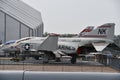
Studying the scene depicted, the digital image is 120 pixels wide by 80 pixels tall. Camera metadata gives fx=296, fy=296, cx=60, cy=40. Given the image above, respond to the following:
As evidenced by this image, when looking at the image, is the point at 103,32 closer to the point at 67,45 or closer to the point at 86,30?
the point at 86,30

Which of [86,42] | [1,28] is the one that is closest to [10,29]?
[1,28]

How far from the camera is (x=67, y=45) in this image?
18.9 m

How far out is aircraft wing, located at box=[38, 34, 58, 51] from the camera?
1711 cm

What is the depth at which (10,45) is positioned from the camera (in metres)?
19.1

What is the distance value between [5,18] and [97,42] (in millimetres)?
10913

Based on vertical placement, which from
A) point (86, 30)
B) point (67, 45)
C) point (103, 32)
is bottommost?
point (67, 45)

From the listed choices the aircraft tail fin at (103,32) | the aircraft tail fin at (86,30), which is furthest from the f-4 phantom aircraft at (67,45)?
the aircraft tail fin at (86,30)

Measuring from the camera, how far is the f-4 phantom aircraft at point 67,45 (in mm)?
17583

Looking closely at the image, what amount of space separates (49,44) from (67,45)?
206cm

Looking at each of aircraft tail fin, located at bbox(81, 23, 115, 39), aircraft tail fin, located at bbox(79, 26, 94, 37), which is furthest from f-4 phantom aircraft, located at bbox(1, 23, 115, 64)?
aircraft tail fin, located at bbox(79, 26, 94, 37)

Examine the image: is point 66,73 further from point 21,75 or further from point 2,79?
point 2,79

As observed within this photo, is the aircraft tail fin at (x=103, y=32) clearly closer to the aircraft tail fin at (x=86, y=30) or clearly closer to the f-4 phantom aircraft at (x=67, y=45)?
the f-4 phantom aircraft at (x=67, y=45)

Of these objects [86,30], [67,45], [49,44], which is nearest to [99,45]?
[67,45]

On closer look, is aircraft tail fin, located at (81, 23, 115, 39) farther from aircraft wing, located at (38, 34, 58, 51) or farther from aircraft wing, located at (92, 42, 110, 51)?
aircraft wing, located at (38, 34, 58, 51)
